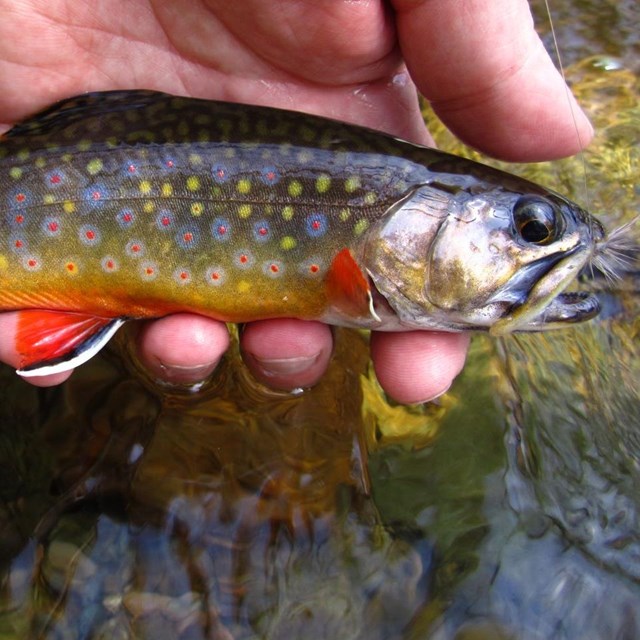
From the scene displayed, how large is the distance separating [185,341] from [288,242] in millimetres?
520

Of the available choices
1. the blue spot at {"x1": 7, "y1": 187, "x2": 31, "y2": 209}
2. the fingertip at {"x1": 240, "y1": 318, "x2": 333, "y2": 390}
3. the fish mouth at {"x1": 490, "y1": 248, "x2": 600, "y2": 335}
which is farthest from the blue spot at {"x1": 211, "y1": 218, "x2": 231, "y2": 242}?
the fish mouth at {"x1": 490, "y1": 248, "x2": 600, "y2": 335}

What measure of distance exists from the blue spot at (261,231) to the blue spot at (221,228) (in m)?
0.09

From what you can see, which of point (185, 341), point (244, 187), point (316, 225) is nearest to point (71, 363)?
point (185, 341)

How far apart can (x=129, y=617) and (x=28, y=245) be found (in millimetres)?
1461

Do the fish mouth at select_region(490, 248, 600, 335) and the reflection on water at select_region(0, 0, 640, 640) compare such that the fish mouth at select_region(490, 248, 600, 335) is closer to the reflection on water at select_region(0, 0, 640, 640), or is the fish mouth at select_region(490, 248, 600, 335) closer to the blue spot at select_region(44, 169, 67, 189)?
the reflection on water at select_region(0, 0, 640, 640)

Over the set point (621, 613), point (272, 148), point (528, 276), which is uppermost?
point (272, 148)

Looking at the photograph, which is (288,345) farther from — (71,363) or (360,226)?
(71,363)

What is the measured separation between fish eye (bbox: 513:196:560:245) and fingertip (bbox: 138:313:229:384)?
1119 mm

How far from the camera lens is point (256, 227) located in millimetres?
2549

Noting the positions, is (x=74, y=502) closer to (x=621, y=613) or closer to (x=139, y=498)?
(x=139, y=498)

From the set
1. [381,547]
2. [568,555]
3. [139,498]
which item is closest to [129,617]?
[139,498]

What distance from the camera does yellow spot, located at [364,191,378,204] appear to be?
98.9 inches

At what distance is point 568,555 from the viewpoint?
10.1 feet

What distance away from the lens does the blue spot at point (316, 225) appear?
2.53 m
